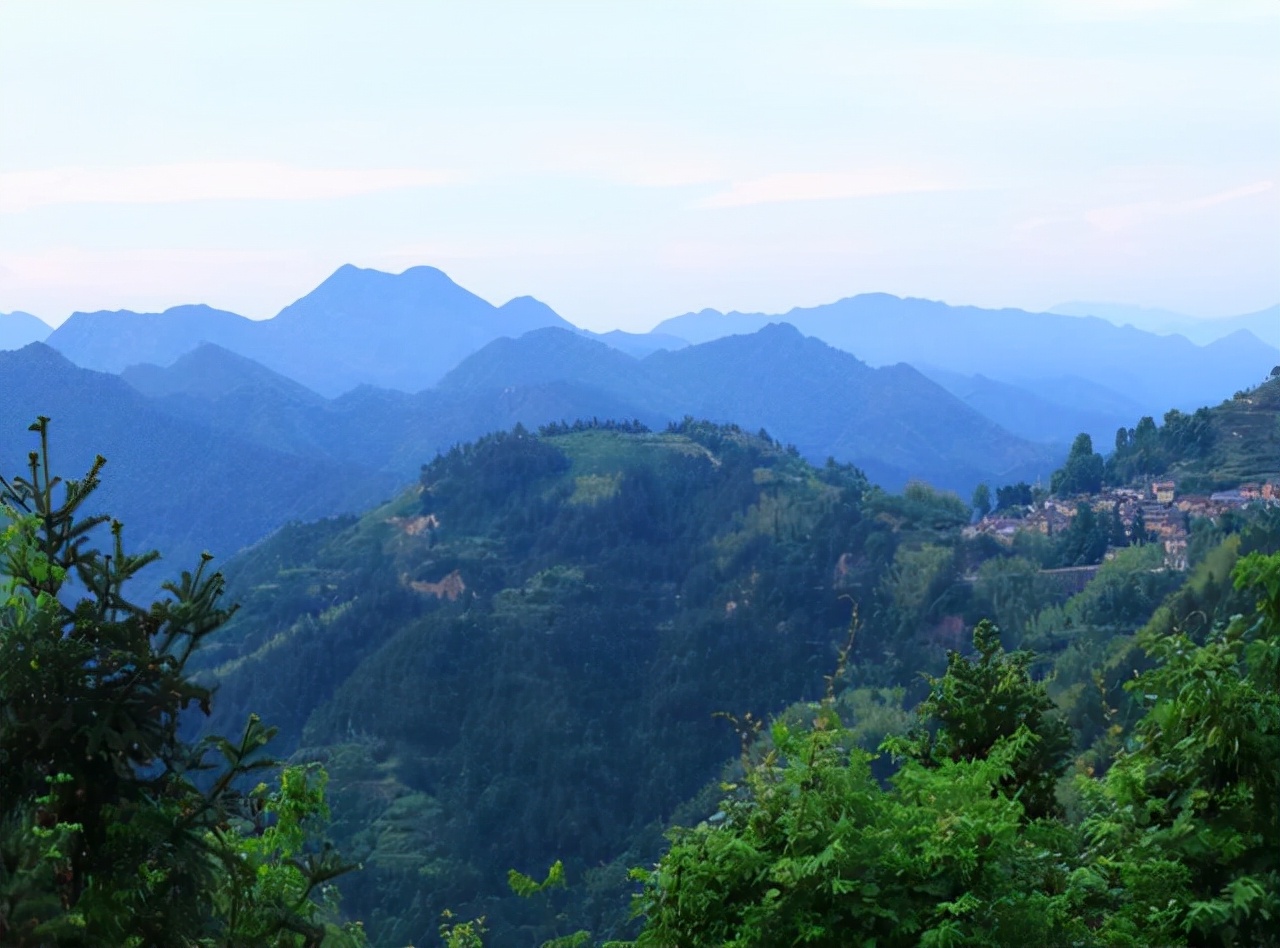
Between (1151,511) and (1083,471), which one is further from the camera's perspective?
(1083,471)

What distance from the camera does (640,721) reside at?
6475 centimetres

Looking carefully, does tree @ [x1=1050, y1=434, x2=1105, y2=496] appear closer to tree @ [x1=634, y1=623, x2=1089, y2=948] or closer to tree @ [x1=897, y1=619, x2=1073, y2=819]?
tree @ [x1=897, y1=619, x2=1073, y2=819]

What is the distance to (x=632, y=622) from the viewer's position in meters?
74.7

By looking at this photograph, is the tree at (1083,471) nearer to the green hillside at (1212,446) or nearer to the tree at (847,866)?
the green hillside at (1212,446)

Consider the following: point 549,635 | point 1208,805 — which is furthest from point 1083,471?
point 1208,805

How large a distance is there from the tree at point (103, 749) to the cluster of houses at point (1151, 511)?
5552 centimetres

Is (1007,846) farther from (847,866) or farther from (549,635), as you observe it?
(549,635)

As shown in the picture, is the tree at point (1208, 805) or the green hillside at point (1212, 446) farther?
the green hillside at point (1212, 446)

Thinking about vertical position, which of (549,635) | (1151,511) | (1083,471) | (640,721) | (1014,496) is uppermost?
(1083,471)

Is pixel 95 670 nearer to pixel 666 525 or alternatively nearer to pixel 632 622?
pixel 632 622

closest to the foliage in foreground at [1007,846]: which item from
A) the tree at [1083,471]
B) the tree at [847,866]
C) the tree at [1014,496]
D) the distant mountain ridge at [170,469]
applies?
the tree at [847,866]

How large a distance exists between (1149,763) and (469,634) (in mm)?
66455

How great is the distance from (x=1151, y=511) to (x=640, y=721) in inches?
1085

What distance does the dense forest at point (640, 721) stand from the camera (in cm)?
422
